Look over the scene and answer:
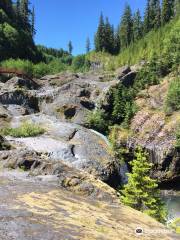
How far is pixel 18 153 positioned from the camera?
22375 millimetres

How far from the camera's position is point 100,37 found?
504 ft

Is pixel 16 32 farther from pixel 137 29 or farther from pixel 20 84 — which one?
pixel 20 84

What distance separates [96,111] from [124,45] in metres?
92.2

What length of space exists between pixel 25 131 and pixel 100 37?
116 metres

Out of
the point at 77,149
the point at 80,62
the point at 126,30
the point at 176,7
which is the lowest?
the point at 77,149

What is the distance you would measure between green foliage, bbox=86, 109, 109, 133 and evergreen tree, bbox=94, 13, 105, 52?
95714 millimetres

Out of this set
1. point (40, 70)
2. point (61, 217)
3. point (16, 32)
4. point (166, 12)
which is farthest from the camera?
point (166, 12)

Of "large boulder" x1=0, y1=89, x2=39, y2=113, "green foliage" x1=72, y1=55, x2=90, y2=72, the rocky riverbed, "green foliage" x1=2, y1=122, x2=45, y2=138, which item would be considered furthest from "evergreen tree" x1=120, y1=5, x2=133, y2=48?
the rocky riverbed

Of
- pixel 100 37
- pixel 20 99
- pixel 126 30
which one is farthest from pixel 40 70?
pixel 100 37

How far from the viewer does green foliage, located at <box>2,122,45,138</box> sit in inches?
1641

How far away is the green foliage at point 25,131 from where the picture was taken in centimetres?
4169

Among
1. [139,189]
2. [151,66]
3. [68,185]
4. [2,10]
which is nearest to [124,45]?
[2,10]

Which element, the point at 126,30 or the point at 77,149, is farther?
the point at 126,30

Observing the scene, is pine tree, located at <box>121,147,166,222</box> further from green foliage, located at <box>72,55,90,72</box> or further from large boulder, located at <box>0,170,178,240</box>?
green foliage, located at <box>72,55,90,72</box>
